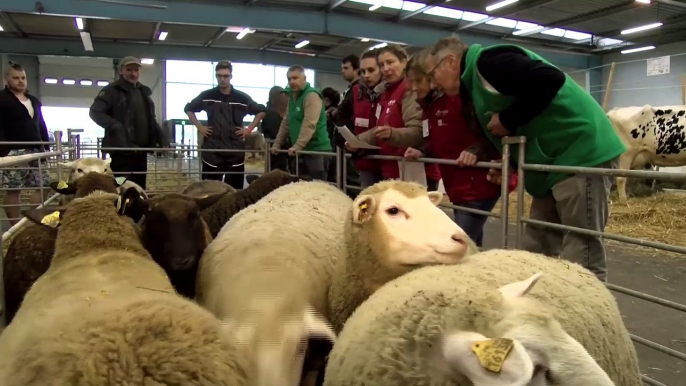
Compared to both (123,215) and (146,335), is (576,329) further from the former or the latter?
(123,215)

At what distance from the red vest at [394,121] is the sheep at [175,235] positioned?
1358 millimetres

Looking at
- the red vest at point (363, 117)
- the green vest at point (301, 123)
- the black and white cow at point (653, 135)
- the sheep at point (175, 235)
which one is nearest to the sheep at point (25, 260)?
the sheep at point (175, 235)

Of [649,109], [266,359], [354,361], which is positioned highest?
[649,109]

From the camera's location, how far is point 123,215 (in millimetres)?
2352

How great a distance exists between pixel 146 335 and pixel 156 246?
1.59 m

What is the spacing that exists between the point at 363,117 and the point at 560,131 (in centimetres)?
205

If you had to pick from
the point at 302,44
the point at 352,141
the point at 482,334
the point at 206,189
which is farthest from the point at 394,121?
the point at 302,44

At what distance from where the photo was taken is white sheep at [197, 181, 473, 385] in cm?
167

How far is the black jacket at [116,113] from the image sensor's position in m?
5.38

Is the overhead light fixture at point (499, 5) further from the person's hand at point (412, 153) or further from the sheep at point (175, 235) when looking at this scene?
the sheep at point (175, 235)

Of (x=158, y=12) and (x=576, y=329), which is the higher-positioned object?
(x=158, y=12)

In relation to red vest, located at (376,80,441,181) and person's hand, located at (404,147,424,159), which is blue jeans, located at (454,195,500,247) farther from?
red vest, located at (376,80,441,181)

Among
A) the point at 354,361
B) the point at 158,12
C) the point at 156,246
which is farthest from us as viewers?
the point at 158,12

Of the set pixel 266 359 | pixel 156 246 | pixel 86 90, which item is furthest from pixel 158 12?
pixel 86 90
